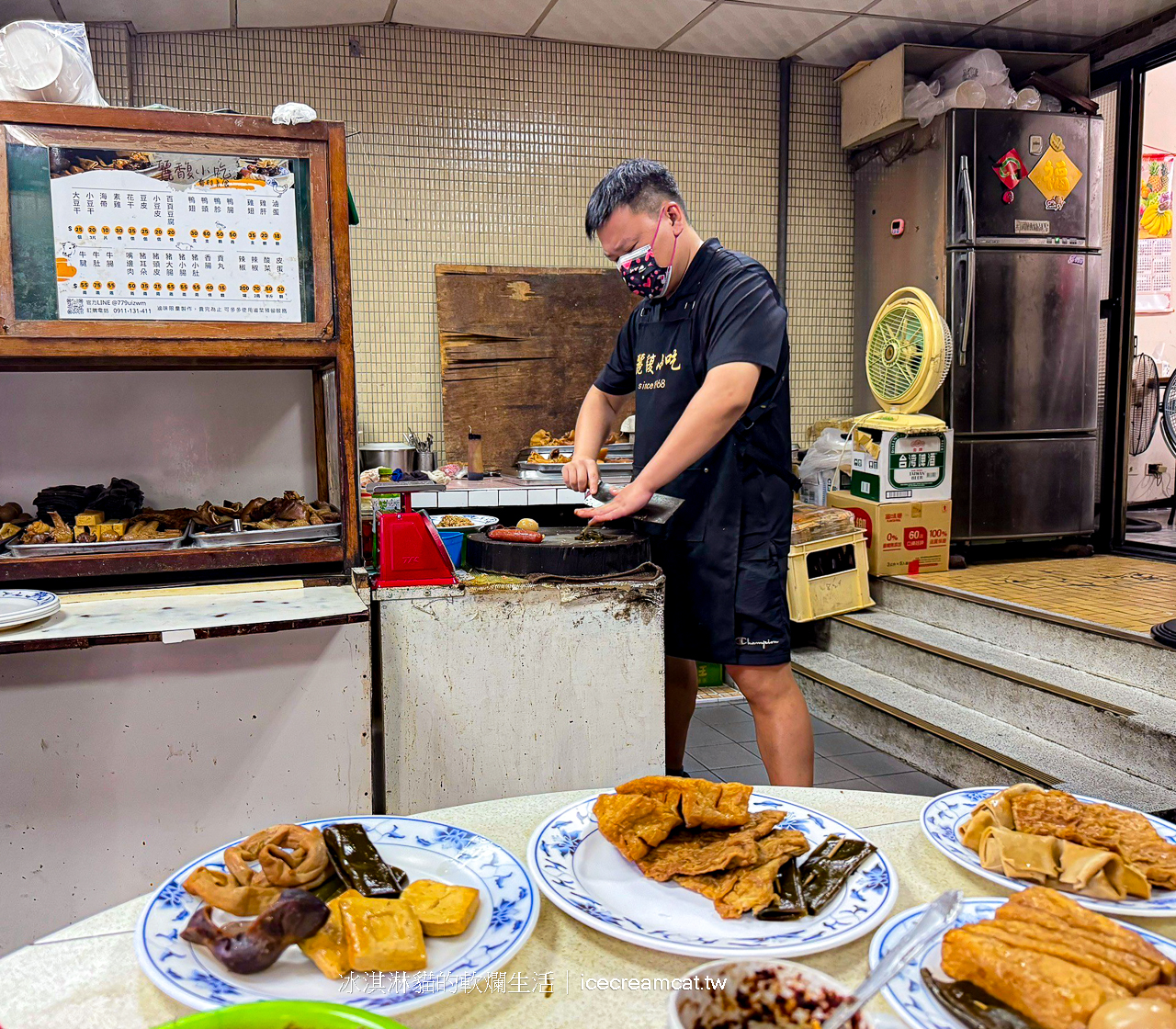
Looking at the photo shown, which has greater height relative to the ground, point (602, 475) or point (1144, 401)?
point (1144, 401)

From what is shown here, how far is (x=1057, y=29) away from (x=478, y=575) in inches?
192

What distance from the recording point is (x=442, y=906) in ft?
2.73

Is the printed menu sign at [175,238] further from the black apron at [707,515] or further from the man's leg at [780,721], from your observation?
the man's leg at [780,721]

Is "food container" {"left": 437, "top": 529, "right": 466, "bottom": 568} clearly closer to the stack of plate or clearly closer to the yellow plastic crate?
the stack of plate

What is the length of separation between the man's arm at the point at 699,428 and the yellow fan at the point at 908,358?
252 centimetres

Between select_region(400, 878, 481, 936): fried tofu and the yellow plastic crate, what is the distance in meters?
3.63

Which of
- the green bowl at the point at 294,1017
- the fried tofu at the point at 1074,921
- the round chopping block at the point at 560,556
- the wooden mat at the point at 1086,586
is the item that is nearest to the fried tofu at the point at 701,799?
the fried tofu at the point at 1074,921

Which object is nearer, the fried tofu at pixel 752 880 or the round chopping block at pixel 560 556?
the fried tofu at pixel 752 880

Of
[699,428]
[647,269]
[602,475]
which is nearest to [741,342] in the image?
[699,428]

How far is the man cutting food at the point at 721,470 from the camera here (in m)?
2.36

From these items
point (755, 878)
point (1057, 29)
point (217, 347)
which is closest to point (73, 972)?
point (755, 878)

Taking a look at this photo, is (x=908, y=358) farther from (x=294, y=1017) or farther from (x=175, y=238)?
(x=294, y=1017)

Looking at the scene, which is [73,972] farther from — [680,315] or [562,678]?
[680,315]

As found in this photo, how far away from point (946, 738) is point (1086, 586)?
1426mm
